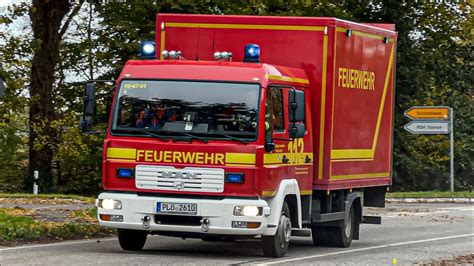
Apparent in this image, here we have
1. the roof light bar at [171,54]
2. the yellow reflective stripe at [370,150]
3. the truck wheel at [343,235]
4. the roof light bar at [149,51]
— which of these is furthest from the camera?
the truck wheel at [343,235]

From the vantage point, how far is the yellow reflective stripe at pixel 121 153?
15.6m

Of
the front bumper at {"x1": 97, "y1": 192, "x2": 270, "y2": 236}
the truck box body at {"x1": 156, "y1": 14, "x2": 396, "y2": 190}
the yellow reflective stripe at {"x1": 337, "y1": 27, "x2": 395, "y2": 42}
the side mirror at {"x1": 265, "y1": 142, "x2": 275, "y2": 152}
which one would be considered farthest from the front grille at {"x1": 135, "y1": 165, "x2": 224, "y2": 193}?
the yellow reflective stripe at {"x1": 337, "y1": 27, "x2": 395, "y2": 42}

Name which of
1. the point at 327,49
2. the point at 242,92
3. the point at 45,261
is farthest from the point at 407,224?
the point at 45,261

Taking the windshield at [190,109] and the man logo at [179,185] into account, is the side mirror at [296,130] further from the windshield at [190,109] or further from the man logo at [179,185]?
the man logo at [179,185]

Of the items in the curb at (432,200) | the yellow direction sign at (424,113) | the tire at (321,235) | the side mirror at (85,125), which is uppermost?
the yellow direction sign at (424,113)

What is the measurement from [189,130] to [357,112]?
4.08 meters

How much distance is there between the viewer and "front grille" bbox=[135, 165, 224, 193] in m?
15.3

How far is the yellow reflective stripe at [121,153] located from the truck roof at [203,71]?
101cm

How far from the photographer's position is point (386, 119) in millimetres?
20438

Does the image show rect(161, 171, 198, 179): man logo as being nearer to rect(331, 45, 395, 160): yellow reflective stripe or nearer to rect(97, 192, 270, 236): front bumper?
rect(97, 192, 270, 236): front bumper

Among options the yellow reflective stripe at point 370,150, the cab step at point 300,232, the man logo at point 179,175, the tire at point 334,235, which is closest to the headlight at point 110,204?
the man logo at point 179,175

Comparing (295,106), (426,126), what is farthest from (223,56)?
(426,126)

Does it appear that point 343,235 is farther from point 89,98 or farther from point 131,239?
point 89,98

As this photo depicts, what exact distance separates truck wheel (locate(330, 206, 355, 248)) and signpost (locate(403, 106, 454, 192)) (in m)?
24.0
